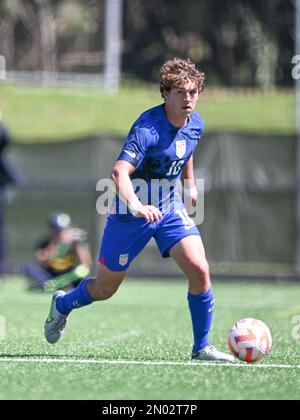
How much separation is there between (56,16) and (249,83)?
5.59m

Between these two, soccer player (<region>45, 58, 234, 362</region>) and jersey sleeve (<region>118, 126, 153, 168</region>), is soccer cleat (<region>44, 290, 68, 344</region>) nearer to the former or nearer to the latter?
soccer player (<region>45, 58, 234, 362</region>)

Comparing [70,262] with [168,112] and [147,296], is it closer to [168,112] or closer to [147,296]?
[147,296]

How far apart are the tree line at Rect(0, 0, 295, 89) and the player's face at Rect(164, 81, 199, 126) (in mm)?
17883

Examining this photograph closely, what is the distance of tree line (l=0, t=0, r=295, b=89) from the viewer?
2522 centimetres

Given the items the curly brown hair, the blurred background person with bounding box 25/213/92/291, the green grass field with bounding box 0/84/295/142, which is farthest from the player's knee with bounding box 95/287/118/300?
the green grass field with bounding box 0/84/295/142

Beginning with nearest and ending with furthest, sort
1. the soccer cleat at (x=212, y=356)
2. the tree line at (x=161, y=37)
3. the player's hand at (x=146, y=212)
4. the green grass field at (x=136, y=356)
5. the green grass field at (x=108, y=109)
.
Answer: the green grass field at (x=136, y=356)
the player's hand at (x=146, y=212)
the soccer cleat at (x=212, y=356)
the green grass field at (x=108, y=109)
the tree line at (x=161, y=37)

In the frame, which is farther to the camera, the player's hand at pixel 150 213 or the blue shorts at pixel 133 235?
the blue shorts at pixel 133 235

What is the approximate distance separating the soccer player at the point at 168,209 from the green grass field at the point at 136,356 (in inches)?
16.4

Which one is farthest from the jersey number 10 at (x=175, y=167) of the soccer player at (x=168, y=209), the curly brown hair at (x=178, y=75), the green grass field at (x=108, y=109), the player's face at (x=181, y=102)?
the green grass field at (x=108, y=109)

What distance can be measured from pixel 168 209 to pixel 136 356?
99 cm

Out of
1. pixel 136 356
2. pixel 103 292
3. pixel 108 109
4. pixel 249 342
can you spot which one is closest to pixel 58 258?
pixel 103 292

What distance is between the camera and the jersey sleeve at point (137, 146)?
6566 millimetres

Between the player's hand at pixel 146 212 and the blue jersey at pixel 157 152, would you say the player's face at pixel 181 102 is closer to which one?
the blue jersey at pixel 157 152

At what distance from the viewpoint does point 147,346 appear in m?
7.61
